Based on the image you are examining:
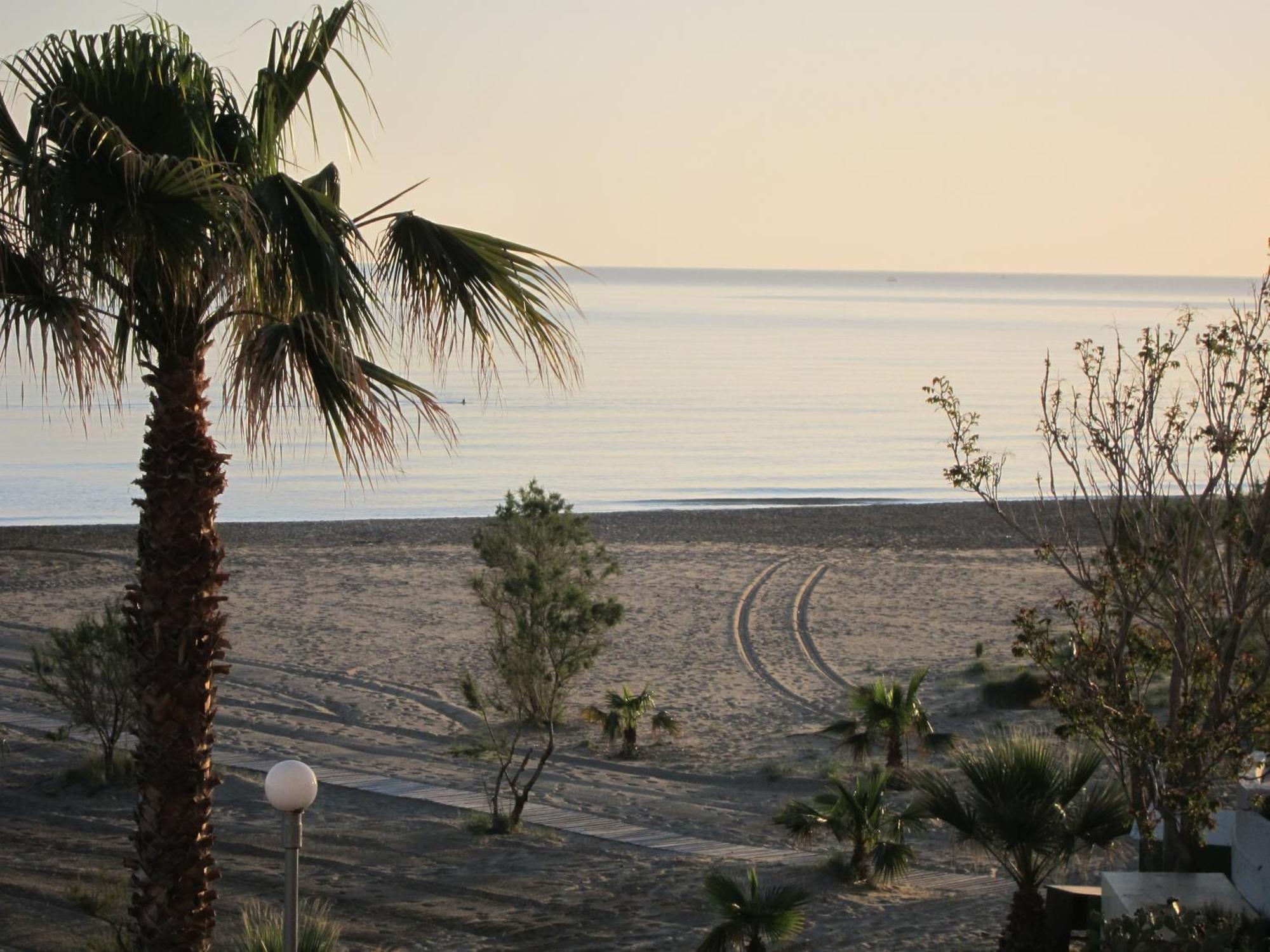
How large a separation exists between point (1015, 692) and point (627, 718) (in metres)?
4.37

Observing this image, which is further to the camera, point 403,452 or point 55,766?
point 403,452

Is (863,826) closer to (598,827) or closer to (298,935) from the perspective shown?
(598,827)

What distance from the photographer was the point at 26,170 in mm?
5094

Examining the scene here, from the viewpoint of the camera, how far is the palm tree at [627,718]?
45.6 feet

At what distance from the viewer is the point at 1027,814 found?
7051 millimetres

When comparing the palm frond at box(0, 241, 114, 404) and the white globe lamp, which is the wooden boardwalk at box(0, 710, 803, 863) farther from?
the palm frond at box(0, 241, 114, 404)

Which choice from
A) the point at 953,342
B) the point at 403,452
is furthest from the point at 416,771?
the point at 953,342

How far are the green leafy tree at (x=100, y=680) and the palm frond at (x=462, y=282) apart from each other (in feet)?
22.3

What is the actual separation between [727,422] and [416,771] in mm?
46425

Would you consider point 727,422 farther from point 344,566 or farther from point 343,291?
point 343,291

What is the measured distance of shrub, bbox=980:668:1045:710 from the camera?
15.1 meters

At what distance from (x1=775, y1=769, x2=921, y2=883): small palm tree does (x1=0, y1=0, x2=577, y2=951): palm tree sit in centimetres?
437

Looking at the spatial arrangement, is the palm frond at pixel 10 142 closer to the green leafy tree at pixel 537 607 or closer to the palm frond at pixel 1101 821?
the palm frond at pixel 1101 821

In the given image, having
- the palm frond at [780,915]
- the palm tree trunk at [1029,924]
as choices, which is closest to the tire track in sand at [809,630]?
the palm frond at [780,915]
